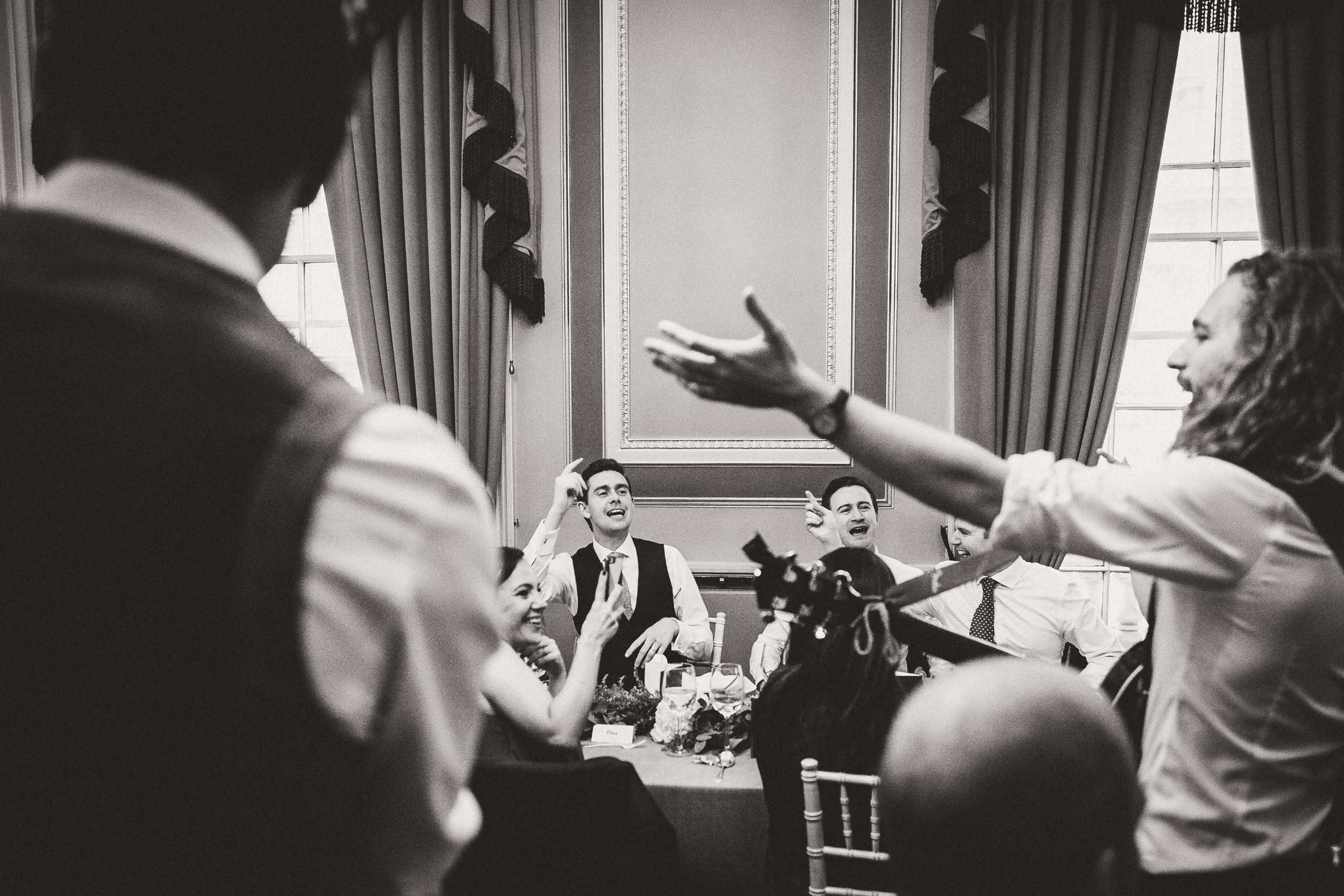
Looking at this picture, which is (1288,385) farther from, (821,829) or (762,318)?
(821,829)

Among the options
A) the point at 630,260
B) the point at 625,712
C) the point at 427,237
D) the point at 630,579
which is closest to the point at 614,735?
the point at 625,712

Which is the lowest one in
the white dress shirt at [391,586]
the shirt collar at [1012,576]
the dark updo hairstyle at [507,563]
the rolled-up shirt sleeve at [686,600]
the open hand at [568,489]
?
the rolled-up shirt sleeve at [686,600]

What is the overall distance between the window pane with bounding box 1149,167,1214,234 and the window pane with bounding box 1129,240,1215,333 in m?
0.08

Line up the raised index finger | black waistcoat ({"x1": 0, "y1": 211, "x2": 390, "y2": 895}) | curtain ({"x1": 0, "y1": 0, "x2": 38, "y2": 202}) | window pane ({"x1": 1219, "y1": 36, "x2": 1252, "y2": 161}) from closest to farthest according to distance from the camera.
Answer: black waistcoat ({"x1": 0, "y1": 211, "x2": 390, "y2": 895})
the raised index finger
window pane ({"x1": 1219, "y1": 36, "x2": 1252, "y2": 161})
curtain ({"x1": 0, "y1": 0, "x2": 38, "y2": 202})

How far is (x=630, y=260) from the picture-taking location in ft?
13.4

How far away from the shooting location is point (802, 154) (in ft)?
13.0

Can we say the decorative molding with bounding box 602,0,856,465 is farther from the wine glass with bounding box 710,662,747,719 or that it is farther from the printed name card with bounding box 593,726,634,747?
the printed name card with bounding box 593,726,634,747

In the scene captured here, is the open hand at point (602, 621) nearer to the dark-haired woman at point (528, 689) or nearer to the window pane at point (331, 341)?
the dark-haired woman at point (528, 689)

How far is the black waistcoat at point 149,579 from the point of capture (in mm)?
438

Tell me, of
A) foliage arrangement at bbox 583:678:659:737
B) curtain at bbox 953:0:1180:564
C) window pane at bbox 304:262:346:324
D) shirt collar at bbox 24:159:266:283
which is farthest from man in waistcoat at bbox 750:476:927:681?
shirt collar at bbox 24:159:266:283

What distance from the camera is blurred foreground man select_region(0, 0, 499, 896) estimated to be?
0.44 metres

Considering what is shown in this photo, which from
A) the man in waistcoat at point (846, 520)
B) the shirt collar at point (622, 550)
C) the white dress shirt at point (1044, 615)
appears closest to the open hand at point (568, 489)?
the shirt collar at point (622, 550)

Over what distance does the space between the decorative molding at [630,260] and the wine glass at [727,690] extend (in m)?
1.61

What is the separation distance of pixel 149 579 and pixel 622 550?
3.36 metres
